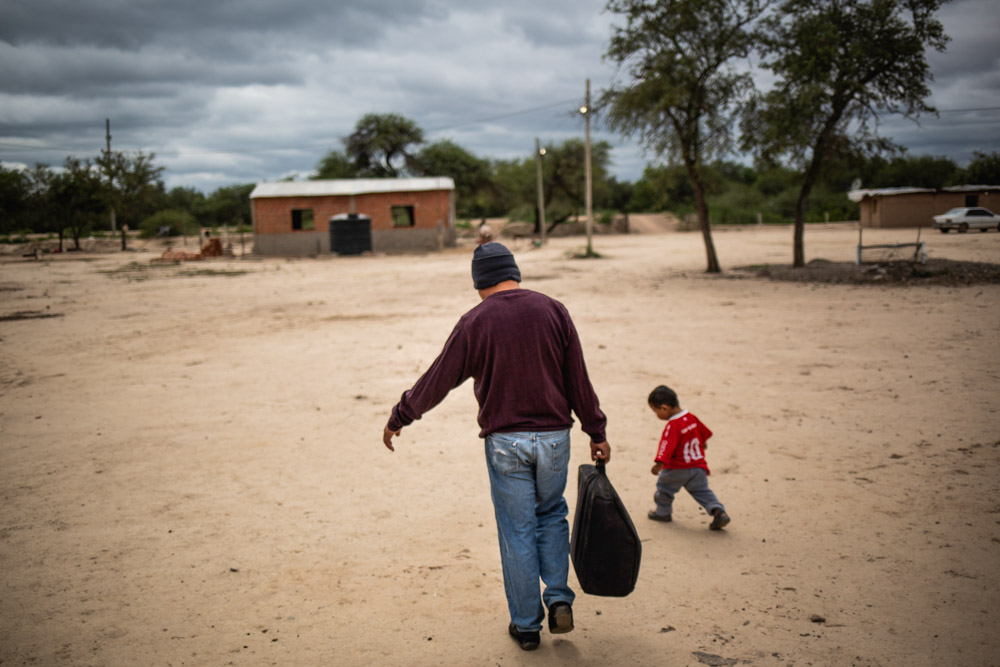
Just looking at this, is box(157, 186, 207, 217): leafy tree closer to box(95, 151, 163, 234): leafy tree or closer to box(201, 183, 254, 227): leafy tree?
box(201, 183, 254, 227): leafy tree

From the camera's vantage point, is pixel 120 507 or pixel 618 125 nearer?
pixel 120 507

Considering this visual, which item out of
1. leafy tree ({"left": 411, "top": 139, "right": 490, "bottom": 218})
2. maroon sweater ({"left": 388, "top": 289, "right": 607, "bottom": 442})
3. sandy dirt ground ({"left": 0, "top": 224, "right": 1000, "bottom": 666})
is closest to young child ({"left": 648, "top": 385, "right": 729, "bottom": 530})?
sandy dirt ground ({"left": 0, "top": 224, "right": 1000, "bottom": 666})

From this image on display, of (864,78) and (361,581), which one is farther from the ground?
(864,78)

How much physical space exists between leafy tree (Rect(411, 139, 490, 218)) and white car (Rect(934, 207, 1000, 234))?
45.2m

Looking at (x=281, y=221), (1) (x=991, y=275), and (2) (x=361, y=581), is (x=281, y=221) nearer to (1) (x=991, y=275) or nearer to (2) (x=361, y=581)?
(1) (x=991, y=275)

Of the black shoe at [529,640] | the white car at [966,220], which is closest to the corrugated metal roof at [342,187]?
the white car at [966,220]

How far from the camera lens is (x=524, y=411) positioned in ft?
9.40

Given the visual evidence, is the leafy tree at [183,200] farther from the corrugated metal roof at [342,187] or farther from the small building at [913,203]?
the small building at [913,203]

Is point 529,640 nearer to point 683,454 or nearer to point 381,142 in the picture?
point 683,454

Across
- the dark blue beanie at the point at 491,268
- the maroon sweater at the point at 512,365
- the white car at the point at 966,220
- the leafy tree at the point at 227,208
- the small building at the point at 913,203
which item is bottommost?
the maroon sweater at the point at 512,365

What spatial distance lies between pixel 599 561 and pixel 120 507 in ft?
12.2

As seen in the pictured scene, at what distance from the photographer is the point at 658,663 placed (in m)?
2.88

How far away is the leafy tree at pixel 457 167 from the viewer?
69.0 m

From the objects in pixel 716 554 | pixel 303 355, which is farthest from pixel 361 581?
pixel 303 355
